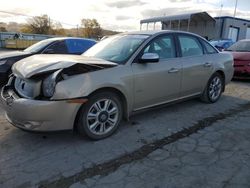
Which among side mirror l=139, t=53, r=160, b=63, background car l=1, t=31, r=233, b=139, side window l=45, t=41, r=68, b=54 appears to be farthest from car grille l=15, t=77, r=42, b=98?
side window l=45, t=41, r=68, b=54

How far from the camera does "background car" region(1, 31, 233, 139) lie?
10.6 feet

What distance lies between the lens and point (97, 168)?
2975 mm

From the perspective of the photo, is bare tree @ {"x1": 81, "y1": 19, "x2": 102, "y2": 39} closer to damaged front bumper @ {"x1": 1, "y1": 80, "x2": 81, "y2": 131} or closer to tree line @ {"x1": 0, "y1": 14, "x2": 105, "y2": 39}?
tree line @ {"x1": 0, "y1": 14, "x2": 105, "y2": 39}

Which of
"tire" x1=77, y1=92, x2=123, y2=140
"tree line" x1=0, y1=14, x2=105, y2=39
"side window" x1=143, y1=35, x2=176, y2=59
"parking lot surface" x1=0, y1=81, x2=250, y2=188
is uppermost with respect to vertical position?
"tree line" x1=0, y1=14, x2=105, y2=39

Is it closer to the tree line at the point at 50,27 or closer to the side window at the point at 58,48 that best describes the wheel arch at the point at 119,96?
the side window at the point at 58,48

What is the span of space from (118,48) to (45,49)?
148 inches

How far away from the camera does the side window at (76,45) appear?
7.89 metres

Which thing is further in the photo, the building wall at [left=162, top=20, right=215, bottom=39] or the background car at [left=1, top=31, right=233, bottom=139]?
the building wall at [left=162, top=20, right=215, bottom=39]

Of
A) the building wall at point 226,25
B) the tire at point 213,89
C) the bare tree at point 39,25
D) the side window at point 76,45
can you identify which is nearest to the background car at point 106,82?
the tire at point 213,89

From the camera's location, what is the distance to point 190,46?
506cm

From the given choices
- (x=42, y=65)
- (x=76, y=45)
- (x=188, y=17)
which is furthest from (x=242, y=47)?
(x=188, y=17)

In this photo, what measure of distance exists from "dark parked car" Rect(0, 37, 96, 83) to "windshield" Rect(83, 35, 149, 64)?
294cm

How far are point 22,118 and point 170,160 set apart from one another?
1.94 m

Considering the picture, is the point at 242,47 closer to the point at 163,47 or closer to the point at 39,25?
the point at 163,47
